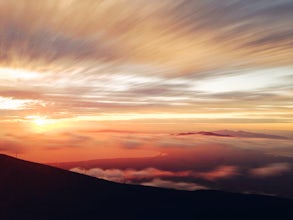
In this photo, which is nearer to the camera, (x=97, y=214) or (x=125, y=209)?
(x=97, y=214)

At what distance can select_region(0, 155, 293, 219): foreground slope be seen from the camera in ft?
358

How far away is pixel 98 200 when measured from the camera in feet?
417

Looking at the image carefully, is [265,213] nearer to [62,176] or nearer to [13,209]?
[62,176]

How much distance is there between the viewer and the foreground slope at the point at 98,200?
4294 inches

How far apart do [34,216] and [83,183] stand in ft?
140

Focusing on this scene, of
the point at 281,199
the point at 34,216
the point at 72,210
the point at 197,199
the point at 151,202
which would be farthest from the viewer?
the point at 281,199

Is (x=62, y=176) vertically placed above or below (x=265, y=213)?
above

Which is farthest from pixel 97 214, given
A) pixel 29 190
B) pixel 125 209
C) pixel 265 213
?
pixel 265 213

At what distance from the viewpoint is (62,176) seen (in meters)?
141

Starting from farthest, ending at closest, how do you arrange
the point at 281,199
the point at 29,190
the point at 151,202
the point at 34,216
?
the point at 281,199 → the point at 151,202 → the point at 29,190 → the point at 34,216

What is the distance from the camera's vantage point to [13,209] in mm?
99438

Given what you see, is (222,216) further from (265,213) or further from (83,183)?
(83,183)

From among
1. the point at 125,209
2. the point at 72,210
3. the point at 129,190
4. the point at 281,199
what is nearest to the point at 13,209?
the point at 72,210

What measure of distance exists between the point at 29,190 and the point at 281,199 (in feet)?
401
